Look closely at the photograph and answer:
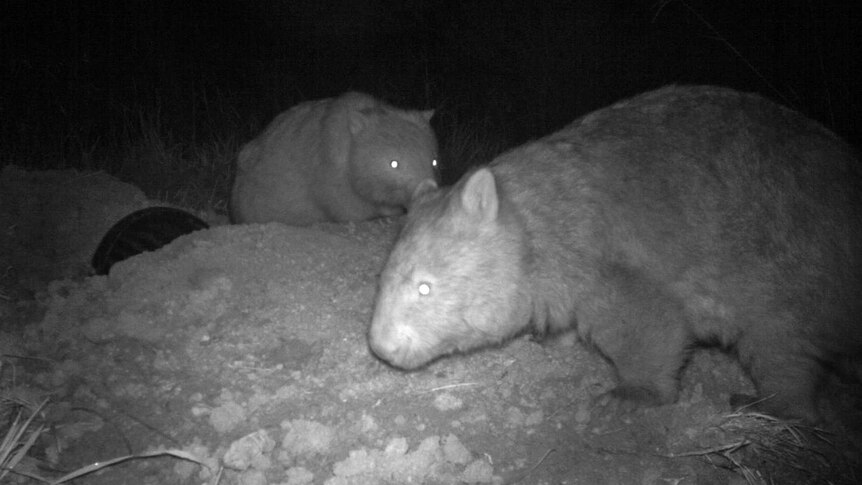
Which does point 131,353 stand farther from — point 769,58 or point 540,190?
point 769,58

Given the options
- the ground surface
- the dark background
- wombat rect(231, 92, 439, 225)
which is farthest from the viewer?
the dark background

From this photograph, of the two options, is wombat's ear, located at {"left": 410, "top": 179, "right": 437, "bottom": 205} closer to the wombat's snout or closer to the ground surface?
the ground surface

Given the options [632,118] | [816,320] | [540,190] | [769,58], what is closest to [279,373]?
[540,190]

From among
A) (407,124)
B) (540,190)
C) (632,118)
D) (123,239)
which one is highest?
(632,118)

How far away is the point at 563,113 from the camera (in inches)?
591

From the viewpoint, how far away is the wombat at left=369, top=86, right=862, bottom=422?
2.95 meters

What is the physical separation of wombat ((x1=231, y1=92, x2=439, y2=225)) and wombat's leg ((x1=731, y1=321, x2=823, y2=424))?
2.71 metres

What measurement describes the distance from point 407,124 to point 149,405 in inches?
126

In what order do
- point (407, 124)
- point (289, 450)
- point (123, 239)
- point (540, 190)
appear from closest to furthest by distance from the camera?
point (289, 450), point (540, 190), point (123, 239), point (407, 124)

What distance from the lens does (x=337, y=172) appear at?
529 cm

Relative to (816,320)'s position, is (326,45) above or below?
below

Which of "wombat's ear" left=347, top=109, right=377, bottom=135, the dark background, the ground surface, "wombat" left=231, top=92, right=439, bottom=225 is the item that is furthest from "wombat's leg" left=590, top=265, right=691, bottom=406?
the dark background

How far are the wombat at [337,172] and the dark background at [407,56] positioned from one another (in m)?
4.77

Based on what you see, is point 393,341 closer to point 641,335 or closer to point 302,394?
point 302,394
